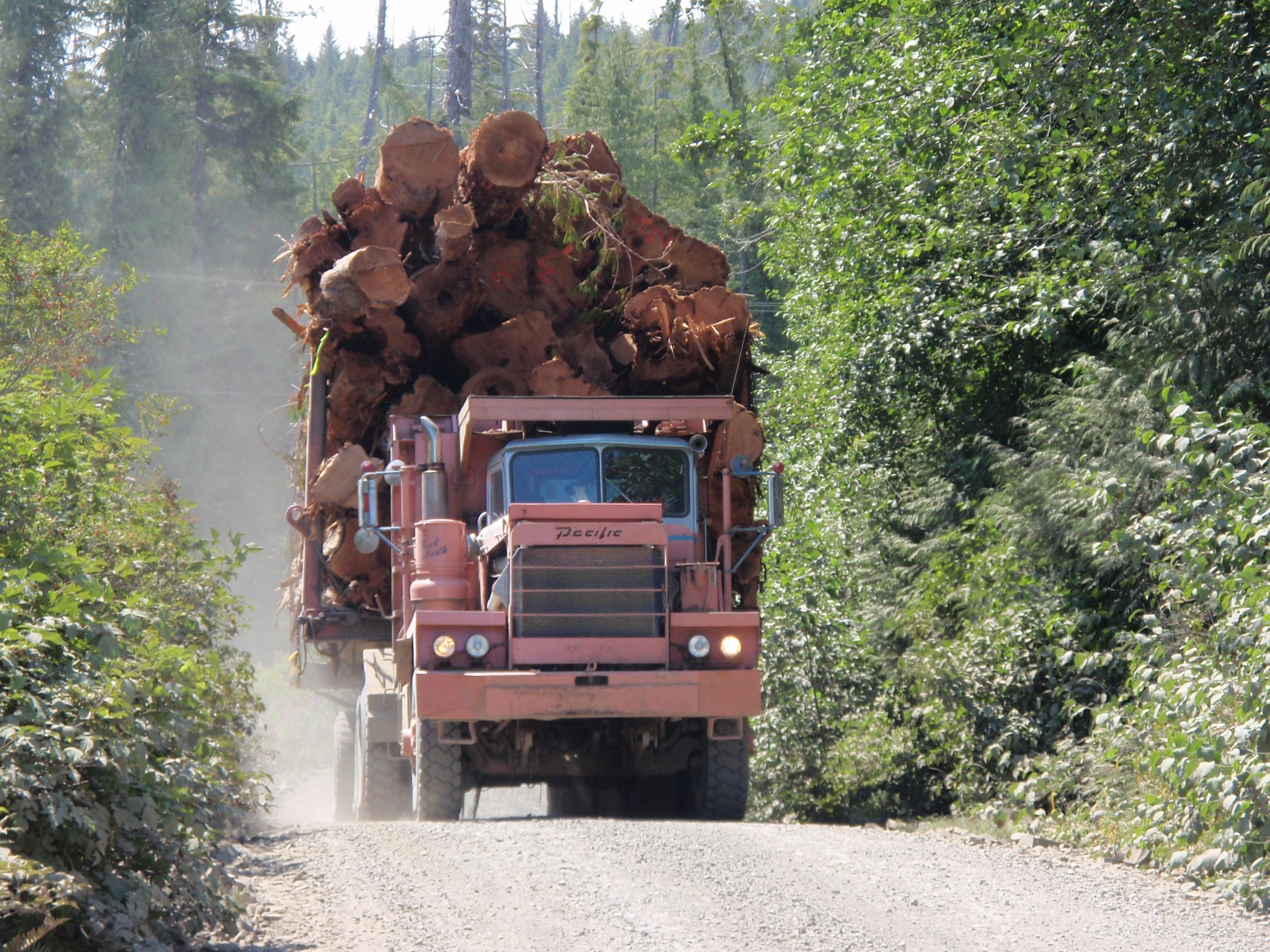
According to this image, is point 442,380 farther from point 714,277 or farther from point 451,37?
point 451,37

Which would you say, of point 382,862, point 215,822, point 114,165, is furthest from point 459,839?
point 114,165

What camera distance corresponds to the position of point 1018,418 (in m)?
12.1

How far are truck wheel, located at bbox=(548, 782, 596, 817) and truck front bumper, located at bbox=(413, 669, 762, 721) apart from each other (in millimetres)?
2199

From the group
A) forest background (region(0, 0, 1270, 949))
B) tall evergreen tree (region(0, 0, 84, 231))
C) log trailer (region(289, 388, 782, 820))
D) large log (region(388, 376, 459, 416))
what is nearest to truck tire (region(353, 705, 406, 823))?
log trailer (region(289, 388, 782, 820))

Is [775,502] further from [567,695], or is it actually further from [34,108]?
[34,108]

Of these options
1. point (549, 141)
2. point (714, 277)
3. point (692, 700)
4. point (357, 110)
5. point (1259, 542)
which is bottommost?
point (692, 700)

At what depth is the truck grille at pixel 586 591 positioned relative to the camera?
8.84 metres

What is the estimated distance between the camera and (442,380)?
11328mm

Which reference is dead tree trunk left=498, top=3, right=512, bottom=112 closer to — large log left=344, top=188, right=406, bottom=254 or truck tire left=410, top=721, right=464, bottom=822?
large log left=344, top=188, right=406, bottom=254

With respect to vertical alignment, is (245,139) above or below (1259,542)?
above

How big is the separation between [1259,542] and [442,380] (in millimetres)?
6508

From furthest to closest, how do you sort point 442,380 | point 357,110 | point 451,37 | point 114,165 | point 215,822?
point 357,110 < point 114,165 < point 451,37 < point 442,380 < point 215,822

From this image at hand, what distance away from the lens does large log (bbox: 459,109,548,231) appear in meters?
11.2

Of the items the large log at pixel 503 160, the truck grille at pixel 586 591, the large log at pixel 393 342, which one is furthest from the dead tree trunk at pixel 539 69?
the truck grille at pixel 586 591
